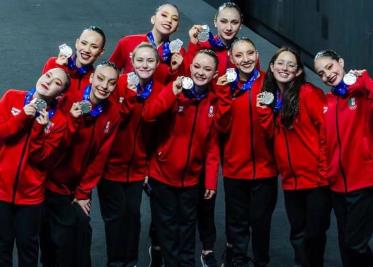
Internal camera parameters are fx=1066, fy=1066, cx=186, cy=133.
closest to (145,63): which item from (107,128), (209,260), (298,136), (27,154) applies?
(107,128)

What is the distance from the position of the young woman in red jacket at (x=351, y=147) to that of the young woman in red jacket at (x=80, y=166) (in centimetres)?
135

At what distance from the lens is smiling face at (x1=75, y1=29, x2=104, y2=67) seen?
7000mm

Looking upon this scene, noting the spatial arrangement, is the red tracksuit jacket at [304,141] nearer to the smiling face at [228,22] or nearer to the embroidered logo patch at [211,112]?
the embroidered logo patch at [211,112]

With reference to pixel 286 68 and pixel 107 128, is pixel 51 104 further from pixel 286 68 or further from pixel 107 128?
pixel 286 68

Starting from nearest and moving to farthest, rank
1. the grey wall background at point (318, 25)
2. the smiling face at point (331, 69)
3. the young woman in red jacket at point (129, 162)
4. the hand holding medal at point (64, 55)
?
the smiling face at point (331, 69), the young woman in red jacket at point (129, 162), the hand holding medal at point (64, 55), the grey wall background at point (318, 25)

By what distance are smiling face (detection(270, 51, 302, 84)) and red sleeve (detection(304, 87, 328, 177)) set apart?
163 mm

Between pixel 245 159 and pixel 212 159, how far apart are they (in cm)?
22

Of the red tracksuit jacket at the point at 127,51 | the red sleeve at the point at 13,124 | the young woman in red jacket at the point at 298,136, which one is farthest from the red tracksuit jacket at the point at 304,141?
the red sleeve at the point at 13,124

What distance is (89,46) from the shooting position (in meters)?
7.00

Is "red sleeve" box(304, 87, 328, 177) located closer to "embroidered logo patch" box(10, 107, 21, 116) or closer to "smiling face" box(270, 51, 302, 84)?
"smiling face" box(270, 51, 302, 84)

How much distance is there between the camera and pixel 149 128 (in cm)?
698

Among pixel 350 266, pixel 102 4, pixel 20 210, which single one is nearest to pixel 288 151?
pixel 350 266

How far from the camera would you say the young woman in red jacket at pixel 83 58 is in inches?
276

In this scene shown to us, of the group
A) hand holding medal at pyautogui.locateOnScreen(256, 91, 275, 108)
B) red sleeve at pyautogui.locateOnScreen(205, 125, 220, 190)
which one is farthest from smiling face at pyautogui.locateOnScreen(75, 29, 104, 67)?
hand holding medal at pyautogui.locateOnScreen(256, 91, 275, 108)
